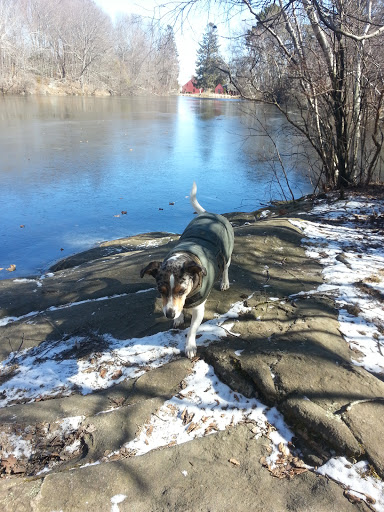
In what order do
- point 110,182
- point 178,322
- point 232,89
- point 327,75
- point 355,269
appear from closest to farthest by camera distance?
point 178,322
point 355,269
point 327,75
point 232,89
point 110,182

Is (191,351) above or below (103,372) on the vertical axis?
above

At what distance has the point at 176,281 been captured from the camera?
3203 millimetres

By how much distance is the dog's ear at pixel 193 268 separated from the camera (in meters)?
3.21

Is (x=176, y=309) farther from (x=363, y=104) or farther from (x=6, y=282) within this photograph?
(x=363, y=104)

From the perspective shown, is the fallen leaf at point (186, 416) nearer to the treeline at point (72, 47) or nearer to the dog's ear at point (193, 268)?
the dog's ear at point (193, 268)

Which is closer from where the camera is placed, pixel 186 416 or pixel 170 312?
pixel 186 416

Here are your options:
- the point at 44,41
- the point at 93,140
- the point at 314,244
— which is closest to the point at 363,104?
the point at 314,244

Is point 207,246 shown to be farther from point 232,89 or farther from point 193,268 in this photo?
point 232,89

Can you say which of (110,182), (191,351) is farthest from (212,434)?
(110,182)

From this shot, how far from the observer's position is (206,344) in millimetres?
3641

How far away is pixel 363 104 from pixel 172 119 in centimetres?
2685

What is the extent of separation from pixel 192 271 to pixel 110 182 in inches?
477

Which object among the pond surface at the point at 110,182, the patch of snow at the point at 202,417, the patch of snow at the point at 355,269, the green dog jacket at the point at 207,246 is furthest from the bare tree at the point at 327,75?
the patch of snow at the point at 202,417

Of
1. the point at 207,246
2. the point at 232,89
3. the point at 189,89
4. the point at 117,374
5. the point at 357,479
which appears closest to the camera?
the point at 357,479
